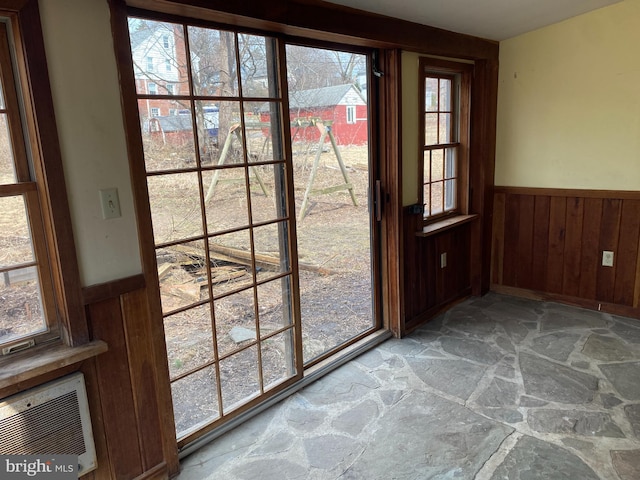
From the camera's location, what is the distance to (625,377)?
8.87 feet

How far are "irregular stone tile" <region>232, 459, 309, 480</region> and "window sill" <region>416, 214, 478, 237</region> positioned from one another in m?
1.93

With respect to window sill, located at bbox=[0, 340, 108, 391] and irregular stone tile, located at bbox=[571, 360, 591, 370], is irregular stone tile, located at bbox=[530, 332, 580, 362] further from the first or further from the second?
window sill, located at bbox=[0, 340, 108, 391]

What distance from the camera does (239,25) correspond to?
2.15 m

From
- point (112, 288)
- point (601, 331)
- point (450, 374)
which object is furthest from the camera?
point (601, 331)

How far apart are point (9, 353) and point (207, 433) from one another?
105 centimetres

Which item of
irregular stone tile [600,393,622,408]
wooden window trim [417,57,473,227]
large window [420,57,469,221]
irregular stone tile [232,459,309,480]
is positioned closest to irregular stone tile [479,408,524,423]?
irregular stone tile [600,393,622,408]

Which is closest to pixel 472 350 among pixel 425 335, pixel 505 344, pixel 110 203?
pixel 505 344

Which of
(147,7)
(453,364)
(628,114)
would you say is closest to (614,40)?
(628,114)

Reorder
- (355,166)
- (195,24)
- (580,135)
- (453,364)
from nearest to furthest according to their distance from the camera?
(195,24)
(453,364)
(355,166)
(580,135)

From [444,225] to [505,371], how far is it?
1.27 metres

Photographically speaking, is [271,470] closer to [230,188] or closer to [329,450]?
[329,450]

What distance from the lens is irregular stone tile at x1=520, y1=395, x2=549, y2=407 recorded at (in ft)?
8.10

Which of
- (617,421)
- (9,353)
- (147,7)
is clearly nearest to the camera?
(9,353)

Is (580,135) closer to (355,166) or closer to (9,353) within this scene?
(355,166)
